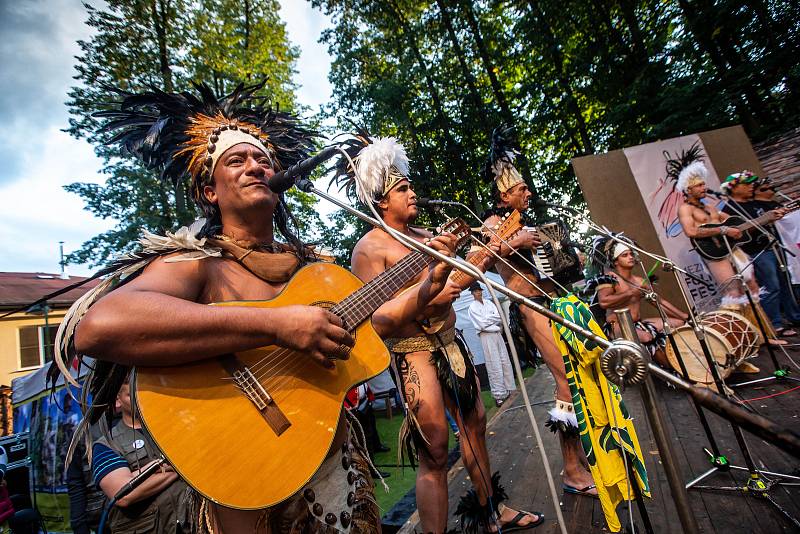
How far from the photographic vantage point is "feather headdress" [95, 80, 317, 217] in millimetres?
1926

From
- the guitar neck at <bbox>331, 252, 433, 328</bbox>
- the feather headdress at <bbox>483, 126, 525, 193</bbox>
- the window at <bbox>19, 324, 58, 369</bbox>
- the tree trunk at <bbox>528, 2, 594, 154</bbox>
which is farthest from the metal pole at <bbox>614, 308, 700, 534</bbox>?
the window at <bbox>19, 324, 58, 369</bbox>

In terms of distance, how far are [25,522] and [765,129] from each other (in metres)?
18.3

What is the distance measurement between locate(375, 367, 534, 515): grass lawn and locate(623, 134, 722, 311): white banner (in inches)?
157

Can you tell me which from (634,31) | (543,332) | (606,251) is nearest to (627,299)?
(606,251)

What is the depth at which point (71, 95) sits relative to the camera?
37.7ft

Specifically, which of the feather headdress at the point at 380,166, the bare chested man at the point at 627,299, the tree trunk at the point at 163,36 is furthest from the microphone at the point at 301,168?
the tree trunk at the point at 163,36

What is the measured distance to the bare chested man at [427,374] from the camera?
2.24 m

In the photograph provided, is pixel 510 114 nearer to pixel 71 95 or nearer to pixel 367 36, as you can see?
pixel 367 36

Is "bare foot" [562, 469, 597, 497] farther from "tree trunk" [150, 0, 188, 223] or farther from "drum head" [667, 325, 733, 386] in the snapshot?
"tree trunk" [150, 0, 188, 223]

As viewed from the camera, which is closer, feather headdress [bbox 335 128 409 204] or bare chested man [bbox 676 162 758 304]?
feather headdress [bbox 335 128 409 204]

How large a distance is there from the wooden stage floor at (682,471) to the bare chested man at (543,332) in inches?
7.0

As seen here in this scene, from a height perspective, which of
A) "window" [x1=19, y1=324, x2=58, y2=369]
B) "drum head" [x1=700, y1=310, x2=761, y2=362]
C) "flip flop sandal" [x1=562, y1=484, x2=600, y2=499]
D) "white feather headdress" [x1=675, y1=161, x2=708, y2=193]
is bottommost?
"flip flop sandal" [x1=562, y1=484, x2=600, y2=499]

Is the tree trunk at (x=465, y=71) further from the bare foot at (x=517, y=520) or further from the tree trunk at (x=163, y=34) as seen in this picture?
the bare foot at (x=517, y=520)

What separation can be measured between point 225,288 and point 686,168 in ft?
25.3
